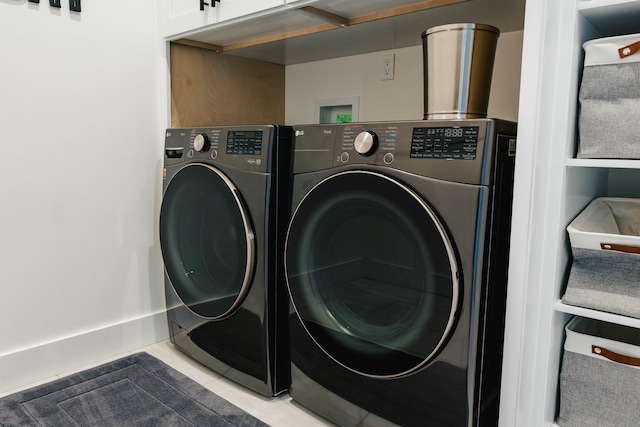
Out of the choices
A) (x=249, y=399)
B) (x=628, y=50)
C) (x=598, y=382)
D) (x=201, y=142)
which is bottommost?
(x=249, y=399)

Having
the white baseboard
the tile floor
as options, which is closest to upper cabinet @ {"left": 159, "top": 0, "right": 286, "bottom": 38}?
the white baseboard

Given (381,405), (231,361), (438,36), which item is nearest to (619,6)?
(438,36)

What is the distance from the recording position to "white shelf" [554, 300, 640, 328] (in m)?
1.05

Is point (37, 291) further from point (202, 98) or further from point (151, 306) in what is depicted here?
point (202, 98)

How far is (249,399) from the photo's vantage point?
5.63 feet

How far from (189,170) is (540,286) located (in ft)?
4.19

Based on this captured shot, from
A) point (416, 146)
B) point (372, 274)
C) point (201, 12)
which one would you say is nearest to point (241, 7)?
point (201, 12)

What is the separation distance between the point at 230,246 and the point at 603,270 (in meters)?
1.15

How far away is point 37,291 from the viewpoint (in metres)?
1.79

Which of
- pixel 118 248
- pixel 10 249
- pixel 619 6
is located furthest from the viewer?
pixel 118 248

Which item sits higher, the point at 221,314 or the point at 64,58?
the point at 64,58

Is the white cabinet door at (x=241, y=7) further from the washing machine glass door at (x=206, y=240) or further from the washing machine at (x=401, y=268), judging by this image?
the washing machine glass door at (x=206, y=240)

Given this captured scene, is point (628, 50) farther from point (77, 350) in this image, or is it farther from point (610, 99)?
point (77, 350)

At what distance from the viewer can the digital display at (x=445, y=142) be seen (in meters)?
1.15
